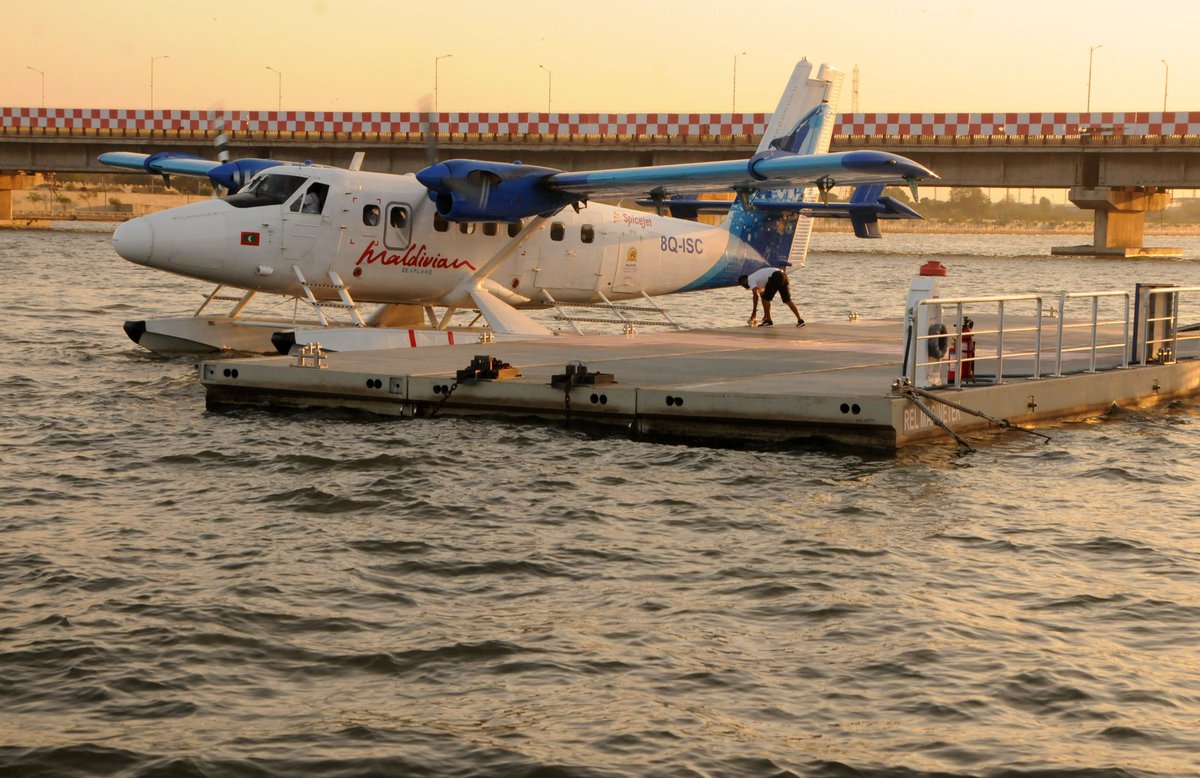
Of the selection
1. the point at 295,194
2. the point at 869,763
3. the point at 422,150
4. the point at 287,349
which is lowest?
the point at 869,763

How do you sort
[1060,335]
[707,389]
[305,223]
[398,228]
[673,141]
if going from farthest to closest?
[673,141] < [398,228] < [305,223] < [1060,335] < [707,389]

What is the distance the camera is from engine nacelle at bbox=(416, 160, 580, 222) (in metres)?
23.2

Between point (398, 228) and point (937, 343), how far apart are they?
32.7ft

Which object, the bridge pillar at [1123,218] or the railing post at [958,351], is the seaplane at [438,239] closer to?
the railing post at [958,351]

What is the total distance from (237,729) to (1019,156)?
78.5 metres

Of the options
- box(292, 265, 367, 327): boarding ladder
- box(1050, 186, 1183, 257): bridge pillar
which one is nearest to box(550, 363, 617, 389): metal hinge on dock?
box(292, 265, 367, 327): boarding ladder

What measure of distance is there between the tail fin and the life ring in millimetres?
11970

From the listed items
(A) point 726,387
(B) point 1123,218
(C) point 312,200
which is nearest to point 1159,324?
(A) point 726,387

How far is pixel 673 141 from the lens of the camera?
3258 inches

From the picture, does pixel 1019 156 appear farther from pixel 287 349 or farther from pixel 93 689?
pixel 93 689

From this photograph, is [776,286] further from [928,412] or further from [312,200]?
[928,412]

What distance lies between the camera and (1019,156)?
8081cm

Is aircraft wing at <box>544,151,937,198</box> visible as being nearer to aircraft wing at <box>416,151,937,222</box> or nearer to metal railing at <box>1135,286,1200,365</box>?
aircraft wing at <box>416,151,937,222</box>

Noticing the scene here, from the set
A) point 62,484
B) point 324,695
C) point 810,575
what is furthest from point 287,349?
point 324,695
